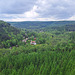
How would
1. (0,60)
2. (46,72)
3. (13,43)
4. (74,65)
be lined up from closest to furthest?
(46,72), (74,65), (0,60), (13,43)

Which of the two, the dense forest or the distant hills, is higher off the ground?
the distant hills

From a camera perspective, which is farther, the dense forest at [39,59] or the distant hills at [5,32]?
the distant hills at [5,32]

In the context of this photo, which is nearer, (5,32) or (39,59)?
(39,59)

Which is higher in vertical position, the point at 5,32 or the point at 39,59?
the point at 5,32

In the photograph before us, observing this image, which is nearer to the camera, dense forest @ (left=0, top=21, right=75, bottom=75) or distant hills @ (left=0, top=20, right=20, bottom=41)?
dense forest @ (left=0, top=21, right=75, bottom=75)

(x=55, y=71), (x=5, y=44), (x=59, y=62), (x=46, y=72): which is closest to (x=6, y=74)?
(x=46, y=72)

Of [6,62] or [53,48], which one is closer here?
[6,62]

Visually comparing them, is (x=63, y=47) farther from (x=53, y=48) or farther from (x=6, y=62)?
(x=6, y=62)

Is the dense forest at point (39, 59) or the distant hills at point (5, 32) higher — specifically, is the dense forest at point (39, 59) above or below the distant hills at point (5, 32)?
below

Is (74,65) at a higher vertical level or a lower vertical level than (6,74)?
higher

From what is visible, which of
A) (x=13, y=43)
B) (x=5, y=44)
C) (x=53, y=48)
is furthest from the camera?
(x=13, y=43)
